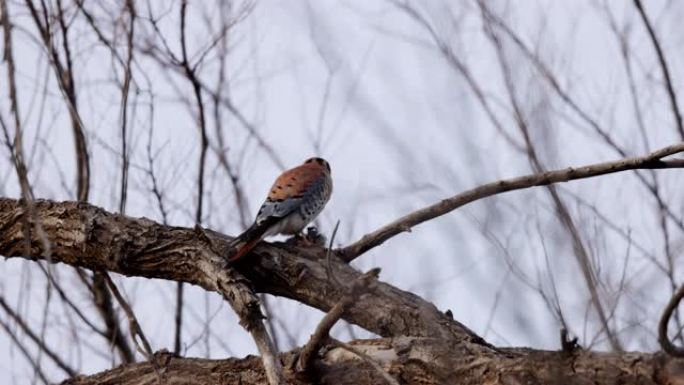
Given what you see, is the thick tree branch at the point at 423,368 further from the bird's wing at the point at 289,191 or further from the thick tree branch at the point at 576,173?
the bird's wing at the point at 289,191

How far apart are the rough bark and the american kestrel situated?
14.7 inches

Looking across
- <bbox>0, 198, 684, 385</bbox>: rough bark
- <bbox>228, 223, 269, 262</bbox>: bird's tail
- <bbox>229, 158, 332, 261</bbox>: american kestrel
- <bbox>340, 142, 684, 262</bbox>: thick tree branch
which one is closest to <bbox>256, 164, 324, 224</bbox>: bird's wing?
<bbox>229, 158, 332, 261</bbox>: american kestrel

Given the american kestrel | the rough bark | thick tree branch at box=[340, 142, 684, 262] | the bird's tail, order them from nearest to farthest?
the rough bark → thick tree branch at box=[340, 142, 684, 262] → the bird's tail → the american kestrel

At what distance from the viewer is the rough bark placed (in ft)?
11.0

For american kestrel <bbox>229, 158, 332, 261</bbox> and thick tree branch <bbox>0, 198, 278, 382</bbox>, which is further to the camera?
american kestrel <bbox>229, 158, 332, 261</bbox>

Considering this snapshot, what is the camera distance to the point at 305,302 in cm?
458

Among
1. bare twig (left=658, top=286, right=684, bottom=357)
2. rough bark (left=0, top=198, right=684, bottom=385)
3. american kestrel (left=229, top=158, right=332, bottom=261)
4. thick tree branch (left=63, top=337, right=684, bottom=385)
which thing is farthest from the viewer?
american kestrel (left=229, top=158, right=332, bottom=261)

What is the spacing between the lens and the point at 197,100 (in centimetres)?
717

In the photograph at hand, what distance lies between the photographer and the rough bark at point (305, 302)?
3348 mm

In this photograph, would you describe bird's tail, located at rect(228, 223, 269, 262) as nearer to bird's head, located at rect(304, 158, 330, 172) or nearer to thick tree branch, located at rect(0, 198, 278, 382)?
thick tree branch, located at rect(0, 198, 278, 382)

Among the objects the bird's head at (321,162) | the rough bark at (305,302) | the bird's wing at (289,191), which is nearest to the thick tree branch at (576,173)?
the rough bark at (305,302)

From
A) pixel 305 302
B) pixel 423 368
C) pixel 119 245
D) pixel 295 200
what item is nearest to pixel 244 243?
pixel 305 302

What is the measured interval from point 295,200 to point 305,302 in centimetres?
156

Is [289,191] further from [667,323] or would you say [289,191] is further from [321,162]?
[667,323]
